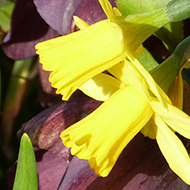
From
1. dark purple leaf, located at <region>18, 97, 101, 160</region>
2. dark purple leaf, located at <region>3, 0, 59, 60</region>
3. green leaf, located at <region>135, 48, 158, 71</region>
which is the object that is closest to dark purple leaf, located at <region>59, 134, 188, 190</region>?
dark purple leaf, located at <region>18, 97, 101, 160</region>

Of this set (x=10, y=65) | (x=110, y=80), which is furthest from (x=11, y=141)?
(x=110, y=80)

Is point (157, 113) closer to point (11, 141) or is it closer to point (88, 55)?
point (88, 55)

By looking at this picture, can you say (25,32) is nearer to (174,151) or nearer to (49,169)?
(49,169)

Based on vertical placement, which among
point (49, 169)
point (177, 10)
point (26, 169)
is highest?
point (177, 10)

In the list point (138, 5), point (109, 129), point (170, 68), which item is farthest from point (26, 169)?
point (138, 5)

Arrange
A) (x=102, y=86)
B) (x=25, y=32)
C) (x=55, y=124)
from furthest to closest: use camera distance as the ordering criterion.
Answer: (x=25, y=32) < (x=55, y=124) < (x=102, y=86)

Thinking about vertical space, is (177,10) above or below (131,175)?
above

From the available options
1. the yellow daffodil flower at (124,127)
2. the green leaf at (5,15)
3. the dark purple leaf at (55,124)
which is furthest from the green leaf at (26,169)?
the green leaf at (5,15)

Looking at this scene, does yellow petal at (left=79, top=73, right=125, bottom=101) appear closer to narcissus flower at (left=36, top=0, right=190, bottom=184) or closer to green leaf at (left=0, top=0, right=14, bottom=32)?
narcissus flower at (left=36, top=0, right=190, bottom=184)
